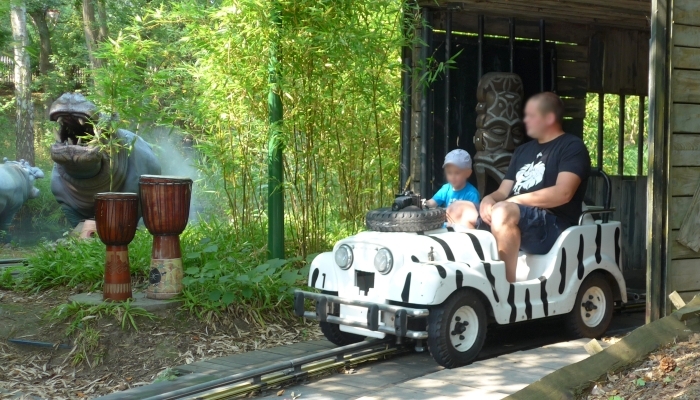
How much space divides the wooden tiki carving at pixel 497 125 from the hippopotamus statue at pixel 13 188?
7542mm

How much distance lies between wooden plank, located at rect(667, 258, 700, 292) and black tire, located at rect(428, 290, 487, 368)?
3.49 ft

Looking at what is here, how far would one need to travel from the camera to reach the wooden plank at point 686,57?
4617 millimetres

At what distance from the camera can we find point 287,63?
6.30m

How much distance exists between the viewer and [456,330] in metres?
4.63

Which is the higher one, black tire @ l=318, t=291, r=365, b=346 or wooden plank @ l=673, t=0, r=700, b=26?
wooden plank @ l=673, t=0, r=700, b=26

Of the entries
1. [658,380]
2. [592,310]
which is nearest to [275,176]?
[592,310]

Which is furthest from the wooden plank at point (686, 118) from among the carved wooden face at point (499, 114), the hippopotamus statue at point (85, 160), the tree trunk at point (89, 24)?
the tree trunk at point (89, 24)

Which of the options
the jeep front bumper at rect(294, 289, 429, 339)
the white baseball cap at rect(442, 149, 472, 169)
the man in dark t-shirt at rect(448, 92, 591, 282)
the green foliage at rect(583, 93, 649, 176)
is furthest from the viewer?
the green foliage at rect(583, 93, 649, 176)

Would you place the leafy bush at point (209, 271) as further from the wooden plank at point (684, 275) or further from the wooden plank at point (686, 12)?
the wooden plank at point (686, 12)

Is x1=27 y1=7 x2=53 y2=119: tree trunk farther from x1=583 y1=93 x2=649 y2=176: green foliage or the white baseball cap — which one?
the white baseball cap

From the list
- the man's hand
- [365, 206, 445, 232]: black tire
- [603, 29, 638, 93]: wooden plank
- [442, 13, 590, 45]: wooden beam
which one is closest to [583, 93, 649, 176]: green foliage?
[603, 29, 638, 93]: wooden plank

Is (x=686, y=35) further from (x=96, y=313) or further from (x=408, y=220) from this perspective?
(x=96, y=313)

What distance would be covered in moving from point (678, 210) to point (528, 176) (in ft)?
3.16

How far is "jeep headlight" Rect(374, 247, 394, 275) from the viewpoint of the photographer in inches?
181
